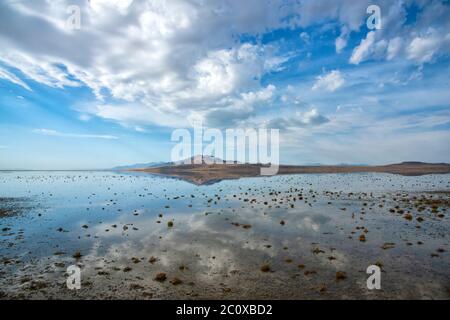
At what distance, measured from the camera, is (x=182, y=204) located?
37531 mm

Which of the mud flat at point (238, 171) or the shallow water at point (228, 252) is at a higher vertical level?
the mud flat at point (238, 171)

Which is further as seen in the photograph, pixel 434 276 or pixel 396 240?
pixel 396 240

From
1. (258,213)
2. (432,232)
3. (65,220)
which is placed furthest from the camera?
(258,213)

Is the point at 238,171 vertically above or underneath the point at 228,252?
above

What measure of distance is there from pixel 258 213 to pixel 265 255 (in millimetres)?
13260

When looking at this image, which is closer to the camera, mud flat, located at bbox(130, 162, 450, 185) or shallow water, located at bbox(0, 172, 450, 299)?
shallow water, located at bbox(0, 172, 450, 299)

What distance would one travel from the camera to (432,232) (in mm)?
22156

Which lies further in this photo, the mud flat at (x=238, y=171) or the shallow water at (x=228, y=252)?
the mud flat at (x=238, y=171)

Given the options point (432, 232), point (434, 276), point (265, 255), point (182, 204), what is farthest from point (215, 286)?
point (182, 204)

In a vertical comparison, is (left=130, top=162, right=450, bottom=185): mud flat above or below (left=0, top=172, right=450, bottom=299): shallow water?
above
